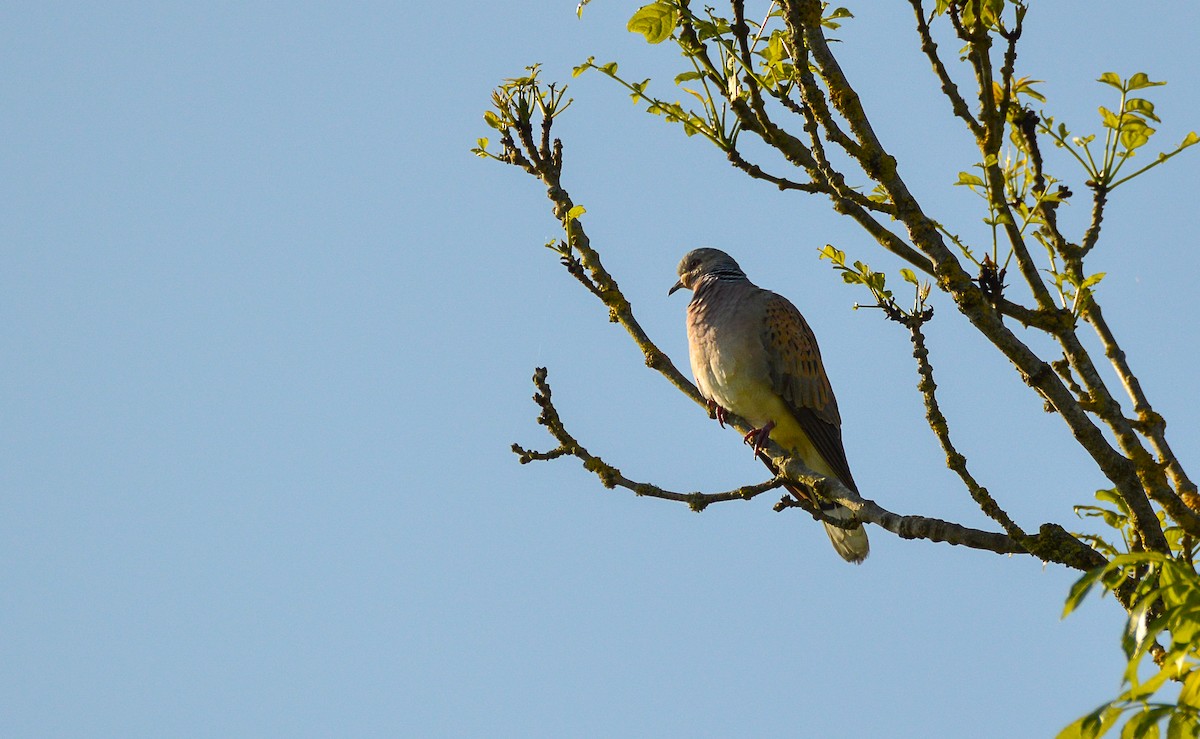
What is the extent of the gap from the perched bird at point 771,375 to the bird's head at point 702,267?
0.58 meters

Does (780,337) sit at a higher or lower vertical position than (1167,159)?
higher

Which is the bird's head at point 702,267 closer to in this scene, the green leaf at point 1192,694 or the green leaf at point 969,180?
the green leaf at point 969,180

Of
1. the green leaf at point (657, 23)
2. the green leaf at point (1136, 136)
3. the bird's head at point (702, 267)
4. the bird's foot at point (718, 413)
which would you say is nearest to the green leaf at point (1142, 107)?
the green leaf at point (1136, 136)

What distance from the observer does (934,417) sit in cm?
365

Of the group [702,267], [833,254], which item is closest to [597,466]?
[833,254]

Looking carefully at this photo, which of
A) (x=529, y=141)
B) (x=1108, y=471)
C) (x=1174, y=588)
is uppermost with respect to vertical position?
(x=529, y=141)

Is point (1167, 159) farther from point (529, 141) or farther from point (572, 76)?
point (529, 141)

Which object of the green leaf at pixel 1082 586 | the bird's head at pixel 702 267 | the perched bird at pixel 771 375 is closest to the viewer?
the green leaf at pixel 1082 586

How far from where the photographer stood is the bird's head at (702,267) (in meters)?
7.03

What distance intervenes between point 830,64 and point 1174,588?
1646 mm

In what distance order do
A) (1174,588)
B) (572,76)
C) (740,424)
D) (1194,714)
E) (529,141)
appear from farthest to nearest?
(740,424) → (529,141) → (572,76) → (1174,588) → (1194,714)

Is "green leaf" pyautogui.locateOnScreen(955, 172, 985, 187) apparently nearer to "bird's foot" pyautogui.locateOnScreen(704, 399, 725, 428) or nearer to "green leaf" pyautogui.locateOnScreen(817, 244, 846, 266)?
"green leaf" pyautogui.locateOnScreen(817, 244, 846, 266)

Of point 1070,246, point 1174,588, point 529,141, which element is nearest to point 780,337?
point 529,141

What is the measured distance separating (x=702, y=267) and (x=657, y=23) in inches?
154
